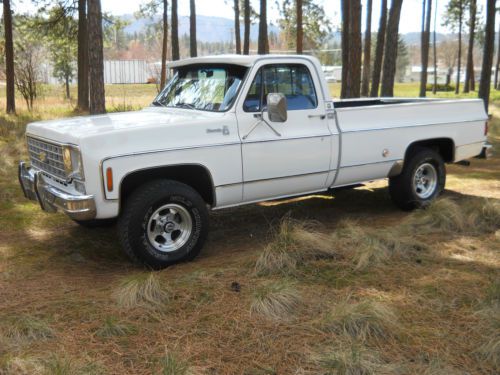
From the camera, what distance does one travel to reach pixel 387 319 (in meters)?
3.71

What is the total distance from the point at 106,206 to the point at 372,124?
133 inches

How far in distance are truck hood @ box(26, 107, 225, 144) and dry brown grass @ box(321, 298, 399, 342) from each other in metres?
2.33

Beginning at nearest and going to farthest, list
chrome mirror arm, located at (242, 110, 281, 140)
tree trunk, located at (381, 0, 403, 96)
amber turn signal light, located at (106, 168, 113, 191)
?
amber turn signal light, located at (106, 168, 113, 191) < chrome mirror arm, located at (242, 110, 281, 140) < tree trunk, located at (381, 0, 403, 96)

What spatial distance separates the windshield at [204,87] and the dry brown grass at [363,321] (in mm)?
2500

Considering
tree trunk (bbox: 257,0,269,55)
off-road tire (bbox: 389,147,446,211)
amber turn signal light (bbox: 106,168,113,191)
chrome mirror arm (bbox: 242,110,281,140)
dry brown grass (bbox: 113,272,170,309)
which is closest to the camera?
dry brown grass (bbox: 113,272,170,309)

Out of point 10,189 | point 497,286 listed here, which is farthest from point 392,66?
point 497,286

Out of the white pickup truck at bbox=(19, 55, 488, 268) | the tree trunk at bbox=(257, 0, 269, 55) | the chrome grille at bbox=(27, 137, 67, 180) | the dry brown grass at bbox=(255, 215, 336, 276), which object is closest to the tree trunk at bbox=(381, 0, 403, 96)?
the tree trunk at bbox=(257, 0, 269, 55)

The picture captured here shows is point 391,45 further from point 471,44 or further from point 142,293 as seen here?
point 471,44

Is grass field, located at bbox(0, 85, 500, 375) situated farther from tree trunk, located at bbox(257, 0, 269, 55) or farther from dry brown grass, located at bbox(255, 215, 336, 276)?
tree trunk, located at bbox(257, 0, 269, 55)

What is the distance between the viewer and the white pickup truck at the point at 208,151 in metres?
4.70

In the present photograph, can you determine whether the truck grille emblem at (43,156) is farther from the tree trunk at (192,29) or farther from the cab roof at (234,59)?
the tree trunk at (192,29)

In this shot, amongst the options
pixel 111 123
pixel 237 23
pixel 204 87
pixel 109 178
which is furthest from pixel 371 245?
pixel 237 23

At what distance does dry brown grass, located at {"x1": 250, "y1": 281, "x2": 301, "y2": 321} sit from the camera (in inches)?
154

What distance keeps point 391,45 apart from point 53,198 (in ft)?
43.9
